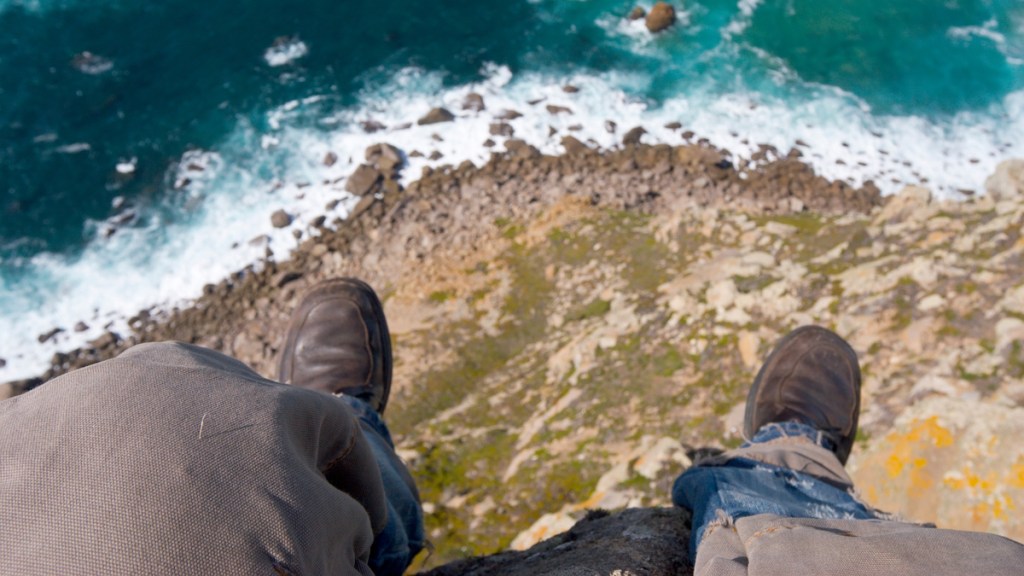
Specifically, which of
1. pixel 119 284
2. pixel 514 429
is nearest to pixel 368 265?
pixel 119 284

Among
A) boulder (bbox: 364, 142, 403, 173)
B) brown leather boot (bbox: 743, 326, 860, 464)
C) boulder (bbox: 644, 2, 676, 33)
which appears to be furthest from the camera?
boulder (bbox: 644, 2, 676, 33)

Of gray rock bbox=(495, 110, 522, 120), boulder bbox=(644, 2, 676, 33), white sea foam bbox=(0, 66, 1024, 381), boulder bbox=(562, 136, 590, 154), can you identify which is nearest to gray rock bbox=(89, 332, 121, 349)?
white sea foam bbox=(0, 66, 1024, 381)

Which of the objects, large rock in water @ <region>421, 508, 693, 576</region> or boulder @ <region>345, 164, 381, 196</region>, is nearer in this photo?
large rock in water @ <region>421, 508, 693, 576</region>

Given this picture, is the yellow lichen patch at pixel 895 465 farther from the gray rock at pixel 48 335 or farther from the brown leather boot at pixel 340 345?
the gray rock at pixel 48 335

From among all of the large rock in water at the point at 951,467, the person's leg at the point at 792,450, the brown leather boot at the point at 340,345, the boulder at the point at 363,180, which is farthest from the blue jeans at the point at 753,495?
the boulder at the point at 363,180

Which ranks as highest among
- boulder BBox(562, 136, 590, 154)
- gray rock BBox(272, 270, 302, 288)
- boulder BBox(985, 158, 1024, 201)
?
boulder BBox(985, 158, 1024, 201)

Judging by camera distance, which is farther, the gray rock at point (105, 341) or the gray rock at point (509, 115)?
the gray rock at point (509, 115)

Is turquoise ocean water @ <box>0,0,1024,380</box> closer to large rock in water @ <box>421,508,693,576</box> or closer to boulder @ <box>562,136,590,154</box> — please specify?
boulder @ <box>562,136,590,154</box>
